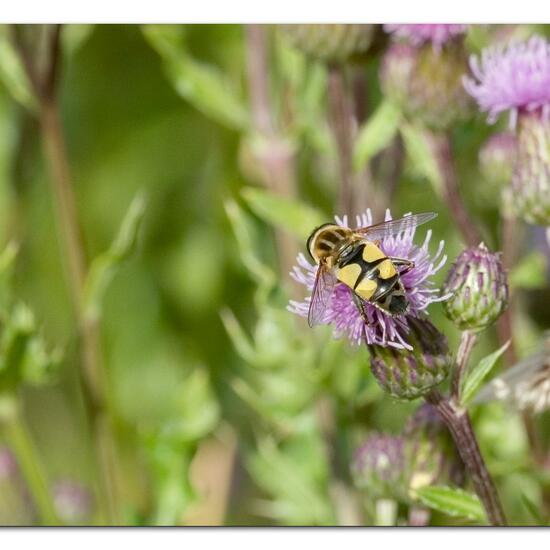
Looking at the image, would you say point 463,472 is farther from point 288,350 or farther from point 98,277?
point 98,277

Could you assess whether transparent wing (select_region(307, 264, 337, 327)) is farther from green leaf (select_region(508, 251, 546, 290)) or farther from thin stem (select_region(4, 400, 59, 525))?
thin stem (select_region(4, 400, 59, 525))

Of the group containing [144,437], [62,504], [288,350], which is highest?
[288,350]

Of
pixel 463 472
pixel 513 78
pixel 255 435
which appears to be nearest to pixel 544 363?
pixel 463 472

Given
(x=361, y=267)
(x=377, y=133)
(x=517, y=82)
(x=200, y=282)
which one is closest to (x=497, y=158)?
(x=377, y=133)

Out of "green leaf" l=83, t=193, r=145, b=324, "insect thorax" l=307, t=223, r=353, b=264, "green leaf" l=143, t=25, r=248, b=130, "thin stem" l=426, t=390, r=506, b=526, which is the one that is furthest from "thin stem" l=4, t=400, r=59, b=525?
"thin stem" l=426, t=390, r=506, b=526

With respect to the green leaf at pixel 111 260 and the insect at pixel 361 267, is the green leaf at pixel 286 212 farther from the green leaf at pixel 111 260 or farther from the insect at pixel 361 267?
the insect at pixel 361 267
